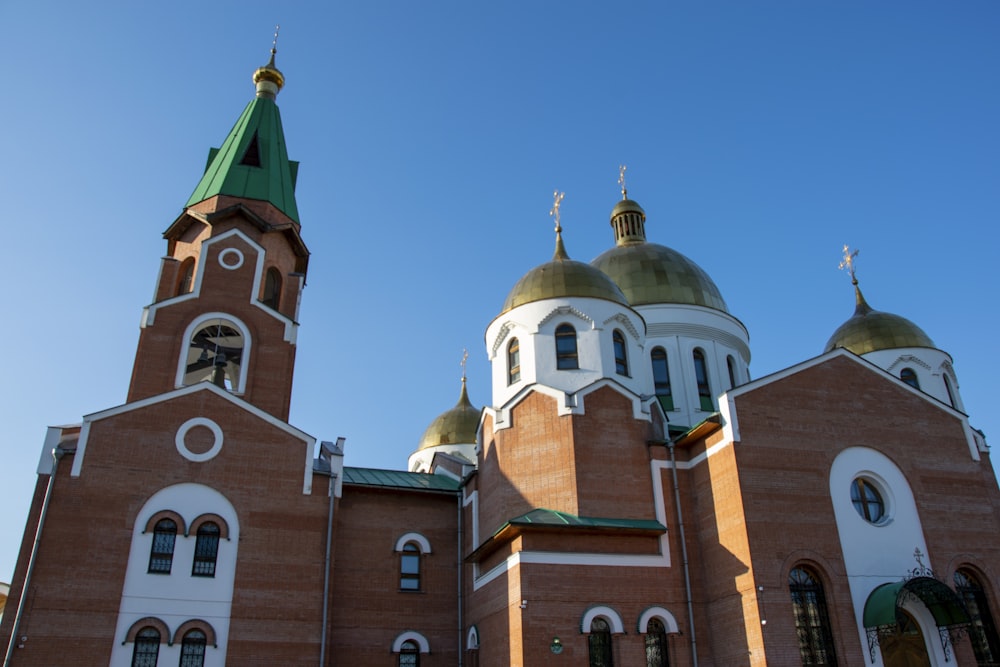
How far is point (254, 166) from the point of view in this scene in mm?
22891

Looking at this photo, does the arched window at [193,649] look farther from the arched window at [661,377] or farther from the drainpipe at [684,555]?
the arched window at [661,377]

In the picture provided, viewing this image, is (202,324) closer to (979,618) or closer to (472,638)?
(472,638)

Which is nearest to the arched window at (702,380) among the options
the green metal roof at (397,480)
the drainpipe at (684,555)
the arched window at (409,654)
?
the drainpipe at (684,555)

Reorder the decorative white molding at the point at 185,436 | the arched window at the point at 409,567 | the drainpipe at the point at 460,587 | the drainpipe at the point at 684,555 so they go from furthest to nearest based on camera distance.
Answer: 1. the arched window at the point at 409,567
2. the drainpipe at the point at 460,587
3. the decorative white molding at the point at 185,436
4. the drainpipe at the point at 684,555

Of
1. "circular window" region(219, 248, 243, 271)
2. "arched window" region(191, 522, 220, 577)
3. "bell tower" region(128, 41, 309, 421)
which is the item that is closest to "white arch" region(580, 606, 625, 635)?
"arched window" region(191, 522, 220, 577)

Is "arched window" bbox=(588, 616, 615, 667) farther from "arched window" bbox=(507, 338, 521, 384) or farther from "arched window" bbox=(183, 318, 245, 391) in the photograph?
"arched window" bbox=(183, 318, 245, 391)

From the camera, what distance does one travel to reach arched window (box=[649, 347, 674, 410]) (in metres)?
21.7

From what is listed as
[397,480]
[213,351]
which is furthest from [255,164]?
[397,480]

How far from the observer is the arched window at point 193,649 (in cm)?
1491

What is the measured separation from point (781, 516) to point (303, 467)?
32.1ft

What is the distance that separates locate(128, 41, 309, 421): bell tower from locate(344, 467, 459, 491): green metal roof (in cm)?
234

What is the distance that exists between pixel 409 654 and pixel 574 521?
512 centimetres

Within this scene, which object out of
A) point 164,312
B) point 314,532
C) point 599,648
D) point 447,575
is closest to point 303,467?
point 314,532

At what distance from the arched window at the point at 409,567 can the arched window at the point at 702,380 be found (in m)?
8.64
